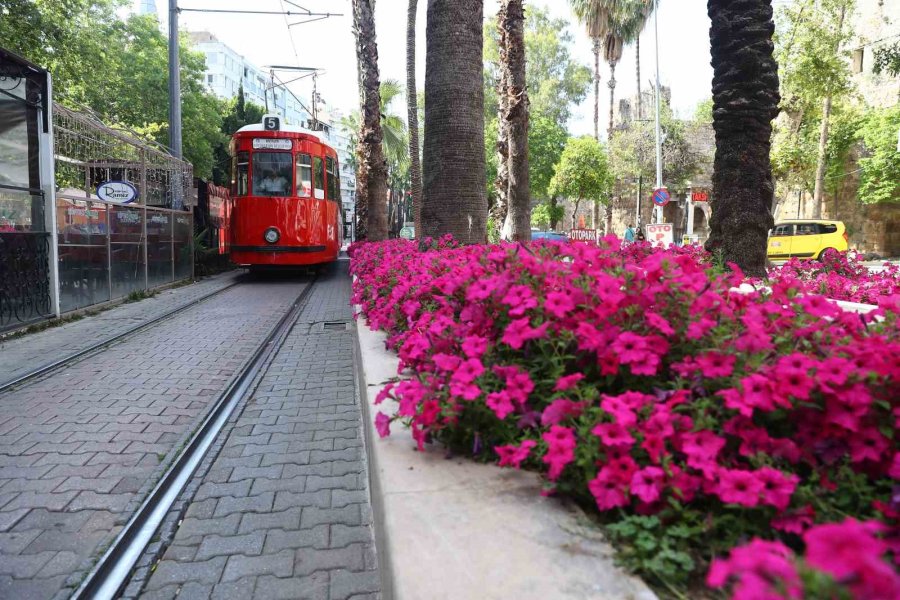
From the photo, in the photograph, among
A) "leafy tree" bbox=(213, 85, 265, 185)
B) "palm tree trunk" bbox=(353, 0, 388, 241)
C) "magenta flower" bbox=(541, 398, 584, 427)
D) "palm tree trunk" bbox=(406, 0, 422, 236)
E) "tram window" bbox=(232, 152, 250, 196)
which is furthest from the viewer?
"leafy tree" bbox=(213, 85, 265, 185)

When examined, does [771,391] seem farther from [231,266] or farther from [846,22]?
[846,22]

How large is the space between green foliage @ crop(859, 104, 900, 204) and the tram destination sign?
75.3 ft

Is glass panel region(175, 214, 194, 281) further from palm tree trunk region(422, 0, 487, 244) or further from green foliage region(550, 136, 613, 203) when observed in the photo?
green foliage region(550, 136, 613, 203)

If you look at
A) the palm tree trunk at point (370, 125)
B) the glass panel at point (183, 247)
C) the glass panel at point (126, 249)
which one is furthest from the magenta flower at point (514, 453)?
the palm tree trunk at point (370, 125)

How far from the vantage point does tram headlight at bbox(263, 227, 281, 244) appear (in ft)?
52.1

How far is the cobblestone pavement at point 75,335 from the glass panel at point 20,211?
1465 mm

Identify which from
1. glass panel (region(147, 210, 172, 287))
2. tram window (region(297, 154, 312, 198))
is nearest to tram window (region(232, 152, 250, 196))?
tram window (region(297, 154, 312, 198))

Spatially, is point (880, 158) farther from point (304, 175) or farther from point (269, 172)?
point (269, 172)

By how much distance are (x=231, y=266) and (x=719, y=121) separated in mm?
18703

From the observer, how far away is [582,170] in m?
39.0

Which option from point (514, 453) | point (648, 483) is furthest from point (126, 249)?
point (648, 483)

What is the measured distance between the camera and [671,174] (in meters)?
41.8

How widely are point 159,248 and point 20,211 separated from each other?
5.87 meters

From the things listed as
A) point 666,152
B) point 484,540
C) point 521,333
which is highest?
point 666,152
